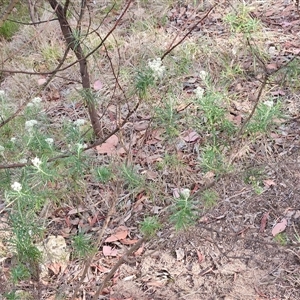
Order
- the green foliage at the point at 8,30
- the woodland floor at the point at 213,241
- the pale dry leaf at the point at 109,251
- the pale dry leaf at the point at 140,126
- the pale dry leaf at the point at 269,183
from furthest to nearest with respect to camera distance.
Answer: the green foliage at the point at 8,30
the pale dry leaf at the point at 140,126
the pale dry leaf at the point at 269,183
the pale dry leaf at the point at 109,251
the woodland floor at the point at 213,241

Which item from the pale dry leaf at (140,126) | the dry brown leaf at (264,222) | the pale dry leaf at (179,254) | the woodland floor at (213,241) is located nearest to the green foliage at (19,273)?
the woodland floor at (213,241)

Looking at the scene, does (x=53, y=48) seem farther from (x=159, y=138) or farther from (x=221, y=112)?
(x=221, y=112)

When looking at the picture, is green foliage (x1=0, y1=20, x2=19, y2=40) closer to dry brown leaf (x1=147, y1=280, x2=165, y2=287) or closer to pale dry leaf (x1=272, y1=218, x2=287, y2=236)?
dry brown leaf (x1=147, y1=280, x2=165, y2=287)

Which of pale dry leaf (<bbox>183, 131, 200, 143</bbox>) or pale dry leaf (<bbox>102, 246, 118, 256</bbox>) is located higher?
pale dry leaf (<bbox>183, 131, 200, 143</bbox>)

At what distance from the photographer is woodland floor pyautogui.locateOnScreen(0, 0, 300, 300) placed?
95.0 inches

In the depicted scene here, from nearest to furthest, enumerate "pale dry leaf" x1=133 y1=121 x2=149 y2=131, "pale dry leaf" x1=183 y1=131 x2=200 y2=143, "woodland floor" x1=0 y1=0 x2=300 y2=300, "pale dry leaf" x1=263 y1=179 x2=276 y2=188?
"woodland floor" x1=0 y1=0 x2=300 y2=300, "pale dry leaf" x1=263 y1=179 x2=276 y2=188, "pale dry leaf" x1=183 y1=131 x2=200 y2=143, "pale dry leaf" x1=133 y1=121 x2=149 y2=131

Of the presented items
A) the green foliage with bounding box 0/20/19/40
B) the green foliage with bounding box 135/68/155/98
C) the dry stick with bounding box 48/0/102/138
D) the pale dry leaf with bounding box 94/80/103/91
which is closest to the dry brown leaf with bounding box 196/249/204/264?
the dry stick with bounding box 48/0/102/138

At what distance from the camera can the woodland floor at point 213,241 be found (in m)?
2.41

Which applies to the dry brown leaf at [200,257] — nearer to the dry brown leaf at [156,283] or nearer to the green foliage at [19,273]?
the dry brown leaf at [156,283]

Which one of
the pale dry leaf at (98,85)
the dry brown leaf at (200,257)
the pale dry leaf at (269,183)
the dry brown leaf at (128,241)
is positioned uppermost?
the pale dry leaf at (98,85)

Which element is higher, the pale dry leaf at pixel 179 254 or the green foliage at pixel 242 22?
the green foliage at pixel 242 22

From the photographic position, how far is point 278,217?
8.62 feet

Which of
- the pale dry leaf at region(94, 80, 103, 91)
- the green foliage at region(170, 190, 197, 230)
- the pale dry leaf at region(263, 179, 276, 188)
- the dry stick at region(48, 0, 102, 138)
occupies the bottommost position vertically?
the pale dry leaf at region(263, 179, 276, 188)

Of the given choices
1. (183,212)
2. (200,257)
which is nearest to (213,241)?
(200,257)
